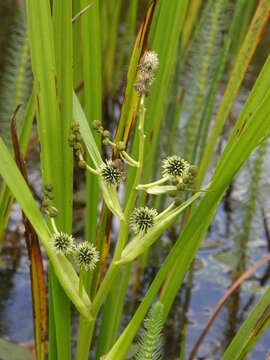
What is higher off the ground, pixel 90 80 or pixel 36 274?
pixel 90 80

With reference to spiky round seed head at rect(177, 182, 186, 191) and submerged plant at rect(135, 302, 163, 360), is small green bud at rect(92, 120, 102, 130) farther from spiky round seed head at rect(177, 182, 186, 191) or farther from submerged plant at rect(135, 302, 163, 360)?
submerged plant at rect(135, 302, 163, 360)

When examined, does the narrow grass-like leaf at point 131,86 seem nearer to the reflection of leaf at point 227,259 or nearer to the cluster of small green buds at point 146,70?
the cluster of small green buds at point 146,70

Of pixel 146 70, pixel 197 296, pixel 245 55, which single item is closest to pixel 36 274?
pixel 146 70

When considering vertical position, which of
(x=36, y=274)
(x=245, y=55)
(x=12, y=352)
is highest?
(x=245, y=55)

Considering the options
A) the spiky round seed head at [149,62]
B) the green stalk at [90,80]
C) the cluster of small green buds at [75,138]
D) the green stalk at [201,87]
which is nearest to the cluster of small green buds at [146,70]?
the spiky round seed head at [149,62]

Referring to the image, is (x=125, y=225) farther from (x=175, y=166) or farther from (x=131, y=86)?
(x=131, y=86)

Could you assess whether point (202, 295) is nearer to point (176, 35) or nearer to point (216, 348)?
point (216, 348)

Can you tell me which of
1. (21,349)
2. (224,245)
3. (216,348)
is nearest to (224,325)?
(216,348)
